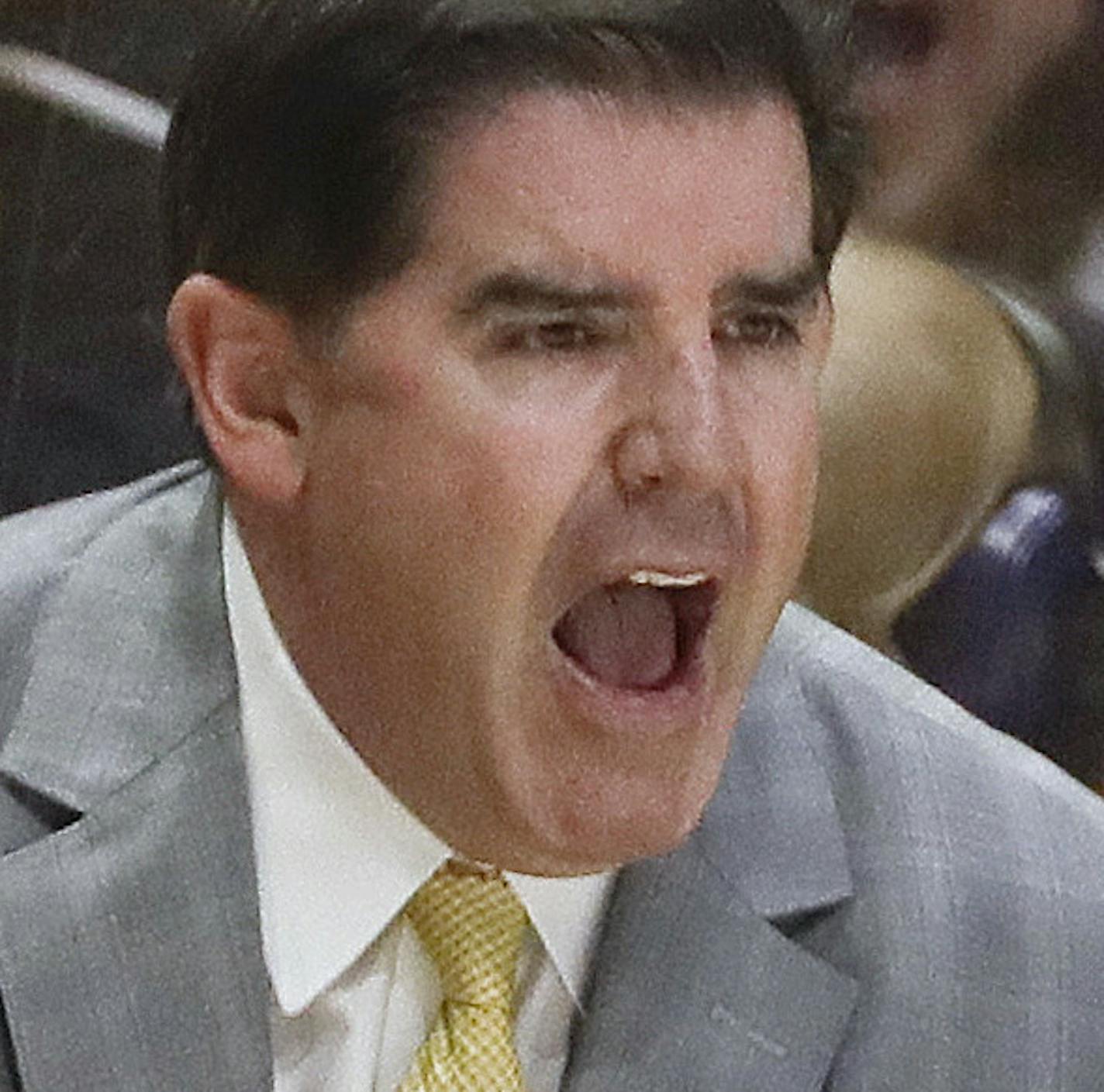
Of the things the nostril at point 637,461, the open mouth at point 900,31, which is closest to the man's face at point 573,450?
the nostril at point 637,461

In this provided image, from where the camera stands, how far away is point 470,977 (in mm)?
852

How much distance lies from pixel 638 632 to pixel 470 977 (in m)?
0.15

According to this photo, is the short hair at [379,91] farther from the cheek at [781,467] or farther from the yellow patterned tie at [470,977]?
the yellow patterned tie at [470,977]

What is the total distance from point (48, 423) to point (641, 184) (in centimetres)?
45

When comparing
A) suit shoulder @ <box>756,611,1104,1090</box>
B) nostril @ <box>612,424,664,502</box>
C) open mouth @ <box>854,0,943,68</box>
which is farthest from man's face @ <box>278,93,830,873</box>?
open mouth @ <box>854,0,943,68</box>

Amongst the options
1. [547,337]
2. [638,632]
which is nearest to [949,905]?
[638,632]

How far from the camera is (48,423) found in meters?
1.09

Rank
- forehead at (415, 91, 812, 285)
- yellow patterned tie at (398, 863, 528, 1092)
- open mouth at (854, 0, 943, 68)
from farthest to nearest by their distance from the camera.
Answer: open mouth at (854, 0, 943, 68)
yellow patterned tie at (398, 863, 528, 1092)
forehead at (415, 91, 812, 285)

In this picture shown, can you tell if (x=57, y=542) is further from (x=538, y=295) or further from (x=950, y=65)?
(x=950, y=65)

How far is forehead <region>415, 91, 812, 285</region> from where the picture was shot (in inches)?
28.8

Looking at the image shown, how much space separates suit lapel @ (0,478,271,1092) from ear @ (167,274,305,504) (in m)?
0.10

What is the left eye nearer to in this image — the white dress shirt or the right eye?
the right eye

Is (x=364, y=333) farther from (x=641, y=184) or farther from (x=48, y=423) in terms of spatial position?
(x=48, y=423)

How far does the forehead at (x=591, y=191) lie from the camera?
2.40ft
